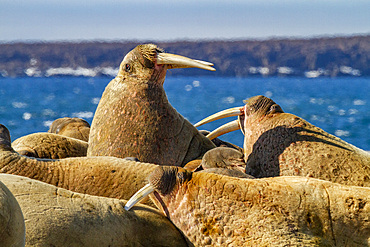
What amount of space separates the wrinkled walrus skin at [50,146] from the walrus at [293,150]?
1985 millimetres

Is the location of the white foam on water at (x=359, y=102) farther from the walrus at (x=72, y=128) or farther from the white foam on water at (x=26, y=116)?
A: the walrus at (x=72, y=128)

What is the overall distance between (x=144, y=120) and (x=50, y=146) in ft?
3.91

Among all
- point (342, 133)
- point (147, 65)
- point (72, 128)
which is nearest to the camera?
point (147, 65)

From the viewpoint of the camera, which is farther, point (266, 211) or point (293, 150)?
point (293, 150)

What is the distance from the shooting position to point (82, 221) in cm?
304

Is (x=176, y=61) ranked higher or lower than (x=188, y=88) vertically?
higher

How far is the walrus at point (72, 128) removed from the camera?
751cm

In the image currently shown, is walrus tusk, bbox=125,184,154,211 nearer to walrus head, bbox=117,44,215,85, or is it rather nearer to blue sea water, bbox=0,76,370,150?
walrus head, bbox=117,44,215,85

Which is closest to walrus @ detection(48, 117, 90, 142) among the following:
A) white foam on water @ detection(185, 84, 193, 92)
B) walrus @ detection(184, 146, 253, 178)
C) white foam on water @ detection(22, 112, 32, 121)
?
walrus @ detection(184, 146, 253, 178)

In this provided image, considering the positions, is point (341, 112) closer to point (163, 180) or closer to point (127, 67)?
point (127, 67)

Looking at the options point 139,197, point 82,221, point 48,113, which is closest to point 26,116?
point 48,113

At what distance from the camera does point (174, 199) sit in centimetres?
334

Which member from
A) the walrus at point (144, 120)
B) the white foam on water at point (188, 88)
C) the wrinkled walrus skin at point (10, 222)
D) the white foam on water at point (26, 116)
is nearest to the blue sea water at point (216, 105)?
the white foam on water at point (26, 116)

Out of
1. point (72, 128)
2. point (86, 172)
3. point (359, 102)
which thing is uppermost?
point (86, 172)
